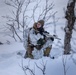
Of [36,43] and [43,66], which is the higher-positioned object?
[36,43]

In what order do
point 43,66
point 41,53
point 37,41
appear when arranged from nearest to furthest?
point 43,66 → point 37,41 → point 41,53

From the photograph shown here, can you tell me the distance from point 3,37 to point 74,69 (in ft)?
23.9

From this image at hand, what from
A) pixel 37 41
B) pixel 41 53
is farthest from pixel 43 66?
pixel 41 53

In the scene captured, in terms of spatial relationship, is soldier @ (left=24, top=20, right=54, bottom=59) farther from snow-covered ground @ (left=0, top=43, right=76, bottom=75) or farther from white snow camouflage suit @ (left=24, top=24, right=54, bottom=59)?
snow-covered ground @ (left=0, top=43, right=76, bottom=75)

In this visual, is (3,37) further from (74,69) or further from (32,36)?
(74,69)

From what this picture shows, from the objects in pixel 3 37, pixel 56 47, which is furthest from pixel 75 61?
pixel 3 37

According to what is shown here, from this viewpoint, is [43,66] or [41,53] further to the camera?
[41,53]

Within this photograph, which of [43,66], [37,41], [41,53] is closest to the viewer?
[43,66]

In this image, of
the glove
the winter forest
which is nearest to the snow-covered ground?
the winter forest

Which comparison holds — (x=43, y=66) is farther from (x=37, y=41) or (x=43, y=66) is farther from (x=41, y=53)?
(x=41, y=53)

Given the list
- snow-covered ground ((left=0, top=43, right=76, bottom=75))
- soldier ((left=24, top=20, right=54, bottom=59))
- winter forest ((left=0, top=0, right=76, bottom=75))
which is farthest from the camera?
soldier ((left=24, top=20, right=54, bottom=59))

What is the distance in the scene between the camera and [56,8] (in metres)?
18.3

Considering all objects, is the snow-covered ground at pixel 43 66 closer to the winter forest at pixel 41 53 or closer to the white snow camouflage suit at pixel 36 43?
the winter forest at pixel 41 53

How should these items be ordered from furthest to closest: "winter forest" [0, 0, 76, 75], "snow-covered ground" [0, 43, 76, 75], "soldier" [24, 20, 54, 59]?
"soldier" [24, 20, 54, 59] < "winter forest" [0, 0, 76, 75] < "snow-covered ground" [0, 43, 76, 75]
